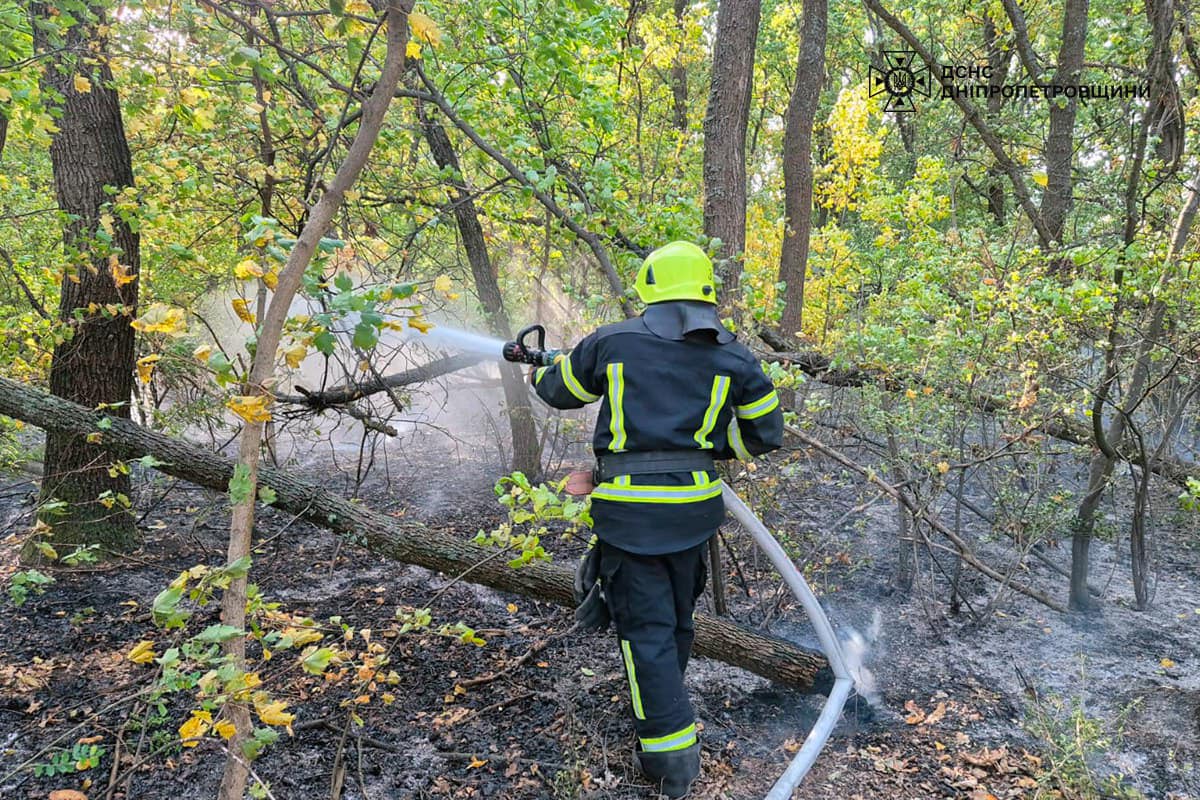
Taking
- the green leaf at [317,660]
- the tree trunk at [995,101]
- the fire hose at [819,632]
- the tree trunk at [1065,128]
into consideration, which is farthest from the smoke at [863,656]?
the tree trunk at [995,101]

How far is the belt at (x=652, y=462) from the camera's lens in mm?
2615

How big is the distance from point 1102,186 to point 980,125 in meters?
2.01

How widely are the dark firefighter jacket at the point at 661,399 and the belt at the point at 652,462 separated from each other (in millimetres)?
22

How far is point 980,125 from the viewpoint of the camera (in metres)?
6.70

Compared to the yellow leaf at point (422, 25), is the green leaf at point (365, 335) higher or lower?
lower

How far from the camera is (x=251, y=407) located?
1364 millimetres

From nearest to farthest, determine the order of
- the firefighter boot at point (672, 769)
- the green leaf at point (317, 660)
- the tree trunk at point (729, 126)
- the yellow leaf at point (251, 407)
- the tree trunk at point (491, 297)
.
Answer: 1. the yellow leaf at point (251, 407)
2. the green leaf at point (317, 660)
3. the firefighter boot at point (672, 769)
4. the tree trunk at point (729, 126)
5. the tree trunk at point (491, 297)

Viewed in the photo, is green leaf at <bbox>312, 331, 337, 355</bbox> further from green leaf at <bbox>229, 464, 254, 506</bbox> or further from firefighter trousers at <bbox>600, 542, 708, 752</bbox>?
firefighter trousers at <bbox>600, 542, 708, 752</bbox>

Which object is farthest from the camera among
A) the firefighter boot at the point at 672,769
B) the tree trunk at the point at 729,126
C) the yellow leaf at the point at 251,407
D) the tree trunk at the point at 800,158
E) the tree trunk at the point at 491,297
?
the tree trunk at the point at 800,158

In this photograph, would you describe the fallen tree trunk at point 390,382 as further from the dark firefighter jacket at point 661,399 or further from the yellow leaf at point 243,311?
the yellow leaf at point 243,311

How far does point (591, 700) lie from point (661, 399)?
1.64 metres

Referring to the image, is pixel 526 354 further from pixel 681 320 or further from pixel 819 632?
pixel 819 632

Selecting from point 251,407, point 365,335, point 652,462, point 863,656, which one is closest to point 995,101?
point 863,656

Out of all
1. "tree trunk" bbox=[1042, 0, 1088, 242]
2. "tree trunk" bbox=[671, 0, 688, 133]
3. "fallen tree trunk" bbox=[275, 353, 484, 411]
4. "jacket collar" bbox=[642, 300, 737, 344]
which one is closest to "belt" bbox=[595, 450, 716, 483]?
"jacket collar" bbox=[642, 300, 737, 344]
